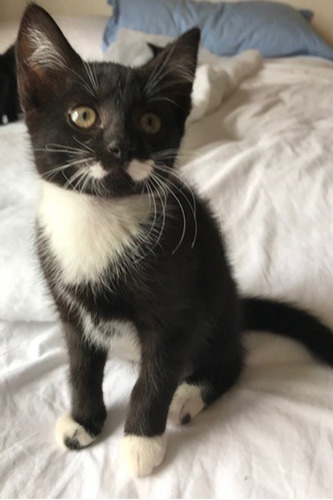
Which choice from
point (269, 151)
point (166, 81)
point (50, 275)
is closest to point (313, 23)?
point (269, 151)

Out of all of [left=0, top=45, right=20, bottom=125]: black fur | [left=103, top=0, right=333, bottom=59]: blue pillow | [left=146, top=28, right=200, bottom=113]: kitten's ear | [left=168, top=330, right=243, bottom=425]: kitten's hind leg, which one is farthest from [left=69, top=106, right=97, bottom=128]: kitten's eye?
[left=103, top=0, right=333, bottom=59]: blue pillow

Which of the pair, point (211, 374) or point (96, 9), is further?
point (96, 9)

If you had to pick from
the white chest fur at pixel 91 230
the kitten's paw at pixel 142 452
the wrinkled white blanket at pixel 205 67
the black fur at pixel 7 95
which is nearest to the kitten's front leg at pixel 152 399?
the kitten's paw at pixel 142 452

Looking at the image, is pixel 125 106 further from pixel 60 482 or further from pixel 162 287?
pixel 60 482

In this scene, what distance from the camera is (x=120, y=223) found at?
2.27 ft

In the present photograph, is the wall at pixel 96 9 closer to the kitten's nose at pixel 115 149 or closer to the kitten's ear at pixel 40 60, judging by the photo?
the kitten's ear at pixel 40 60

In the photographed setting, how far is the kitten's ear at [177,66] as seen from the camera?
2.28 ft

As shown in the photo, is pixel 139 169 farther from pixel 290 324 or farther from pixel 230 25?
pixel 230 25

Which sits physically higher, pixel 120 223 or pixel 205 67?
pixel 120 223

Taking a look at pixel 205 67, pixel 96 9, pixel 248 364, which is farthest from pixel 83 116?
pixel 96 9

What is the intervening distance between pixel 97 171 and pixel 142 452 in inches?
14.8

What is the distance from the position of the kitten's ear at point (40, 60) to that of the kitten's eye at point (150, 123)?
11 centimetres

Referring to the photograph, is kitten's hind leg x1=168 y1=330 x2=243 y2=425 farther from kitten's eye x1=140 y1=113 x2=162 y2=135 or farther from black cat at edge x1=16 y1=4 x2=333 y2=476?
kitten's eye x1=140 y1=113 x2=162 y2=135

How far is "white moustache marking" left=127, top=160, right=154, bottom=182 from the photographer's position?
0.60 m
